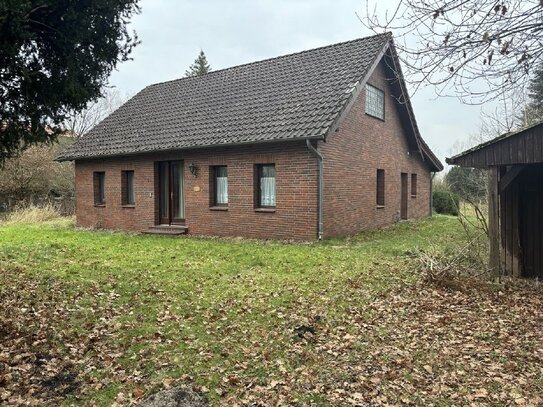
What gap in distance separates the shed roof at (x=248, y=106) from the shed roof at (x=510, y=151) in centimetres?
395

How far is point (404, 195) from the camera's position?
1909 centimetres

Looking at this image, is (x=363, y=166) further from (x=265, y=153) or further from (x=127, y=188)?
(x=127, y=188)

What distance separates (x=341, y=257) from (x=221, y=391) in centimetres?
629

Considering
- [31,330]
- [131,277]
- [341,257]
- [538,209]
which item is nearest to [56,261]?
[131,277]

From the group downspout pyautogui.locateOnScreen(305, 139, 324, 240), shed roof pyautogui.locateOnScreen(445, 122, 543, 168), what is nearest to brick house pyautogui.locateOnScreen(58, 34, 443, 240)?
downspout pyautogui.locateOnScreen(305, 139, 324, 240)

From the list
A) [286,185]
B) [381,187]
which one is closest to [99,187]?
[286,185]

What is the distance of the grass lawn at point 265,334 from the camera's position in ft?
13.1

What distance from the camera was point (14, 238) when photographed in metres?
13.5

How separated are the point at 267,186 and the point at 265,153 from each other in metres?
1.03

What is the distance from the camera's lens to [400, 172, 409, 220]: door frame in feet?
62.0

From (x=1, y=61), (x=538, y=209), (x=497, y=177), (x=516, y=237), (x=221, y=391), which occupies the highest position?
(x=1, y=61)

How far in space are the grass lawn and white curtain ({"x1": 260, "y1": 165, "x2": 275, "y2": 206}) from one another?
4108mm

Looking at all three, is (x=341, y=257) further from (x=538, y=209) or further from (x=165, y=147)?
(x=165, y=147)

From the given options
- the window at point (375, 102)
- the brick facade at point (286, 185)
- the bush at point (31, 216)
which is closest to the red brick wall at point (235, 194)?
the brick facade at point (286, 185)
